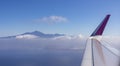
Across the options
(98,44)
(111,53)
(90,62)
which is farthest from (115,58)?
(90,62)

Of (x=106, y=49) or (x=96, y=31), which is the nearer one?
(x=96, y=31)

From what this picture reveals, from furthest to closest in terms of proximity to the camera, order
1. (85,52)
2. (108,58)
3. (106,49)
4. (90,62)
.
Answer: (106,49), (108,58), (85,52), (90,62)

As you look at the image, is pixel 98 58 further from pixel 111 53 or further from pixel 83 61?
pixel 111 53

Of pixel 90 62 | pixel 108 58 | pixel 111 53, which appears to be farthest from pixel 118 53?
pixel 90 62

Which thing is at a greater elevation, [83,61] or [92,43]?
[92,43]

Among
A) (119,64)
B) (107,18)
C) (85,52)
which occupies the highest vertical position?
(107,18)

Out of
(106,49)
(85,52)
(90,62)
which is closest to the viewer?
(90,62)

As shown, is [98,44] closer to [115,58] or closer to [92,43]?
[92,43]
